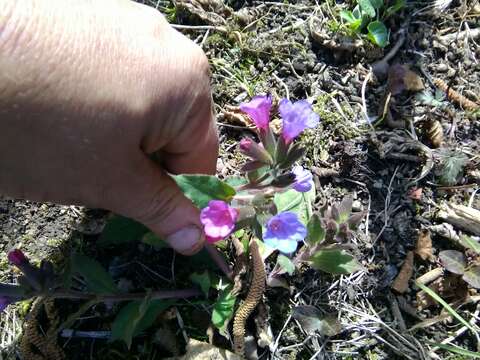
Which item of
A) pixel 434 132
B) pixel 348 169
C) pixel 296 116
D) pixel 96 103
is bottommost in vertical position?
pixel 348 169

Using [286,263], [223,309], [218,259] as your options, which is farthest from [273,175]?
[223,309]

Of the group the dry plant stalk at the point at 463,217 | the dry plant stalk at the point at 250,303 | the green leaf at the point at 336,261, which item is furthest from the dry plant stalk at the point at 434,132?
the dry plant stalk at the point at 250,303

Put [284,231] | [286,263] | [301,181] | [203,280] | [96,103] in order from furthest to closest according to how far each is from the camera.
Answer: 1. [203,280]
2. [286,263]
3. [301,181]
4. [284,231]
5. [96,103]

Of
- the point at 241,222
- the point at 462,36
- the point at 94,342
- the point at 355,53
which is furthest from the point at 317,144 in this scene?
the point at 94,342

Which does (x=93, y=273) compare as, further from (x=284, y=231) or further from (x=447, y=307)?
(x=447, y=307)

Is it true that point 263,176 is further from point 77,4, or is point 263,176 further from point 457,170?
point 457,170

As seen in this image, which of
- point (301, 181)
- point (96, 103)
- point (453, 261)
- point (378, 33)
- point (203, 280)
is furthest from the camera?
point (378, 33)

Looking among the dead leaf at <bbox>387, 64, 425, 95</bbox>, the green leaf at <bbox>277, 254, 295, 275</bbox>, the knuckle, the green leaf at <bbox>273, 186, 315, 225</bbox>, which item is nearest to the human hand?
the knuckle
